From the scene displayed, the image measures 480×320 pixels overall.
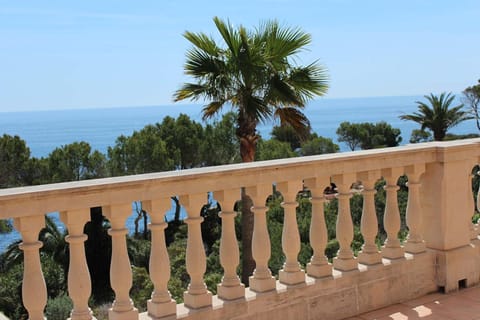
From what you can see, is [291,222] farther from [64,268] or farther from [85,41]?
[85,41]

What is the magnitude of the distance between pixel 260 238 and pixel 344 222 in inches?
25.3

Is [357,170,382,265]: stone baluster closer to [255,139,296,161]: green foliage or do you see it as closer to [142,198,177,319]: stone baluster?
[142,198,177,319]: stone baluster

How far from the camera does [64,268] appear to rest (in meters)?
19.4

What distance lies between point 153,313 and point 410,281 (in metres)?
1.87

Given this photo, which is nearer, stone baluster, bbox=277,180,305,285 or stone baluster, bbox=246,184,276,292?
stone baluster, bbox=246,184,276,292

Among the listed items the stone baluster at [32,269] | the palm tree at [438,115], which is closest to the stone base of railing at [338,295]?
the stone baluster at [32,269]

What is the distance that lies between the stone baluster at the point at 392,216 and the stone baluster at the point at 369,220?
0.35 ft

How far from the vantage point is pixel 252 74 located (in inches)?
619

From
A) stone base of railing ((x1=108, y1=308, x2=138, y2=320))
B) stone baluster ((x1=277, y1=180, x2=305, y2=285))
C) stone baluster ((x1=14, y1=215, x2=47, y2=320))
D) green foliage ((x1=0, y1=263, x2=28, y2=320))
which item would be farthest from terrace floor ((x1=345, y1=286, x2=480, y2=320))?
green foliage ((x1=0, y1=263, x2=28, y2=320))

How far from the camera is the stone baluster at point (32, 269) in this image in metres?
2.57

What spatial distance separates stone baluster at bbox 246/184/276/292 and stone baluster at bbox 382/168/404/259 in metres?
0.93

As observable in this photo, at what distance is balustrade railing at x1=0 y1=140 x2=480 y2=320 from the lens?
8.80 feet

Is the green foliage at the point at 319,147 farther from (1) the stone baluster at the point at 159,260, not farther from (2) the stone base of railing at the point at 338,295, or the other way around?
(1) the stone baluster at the point at 159,260

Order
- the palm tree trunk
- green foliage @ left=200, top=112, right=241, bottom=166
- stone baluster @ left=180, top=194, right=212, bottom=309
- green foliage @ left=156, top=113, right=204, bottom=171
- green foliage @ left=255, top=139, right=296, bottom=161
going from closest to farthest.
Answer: stone baluster @ left=180, top=194, right=212, bottom=309 < the palm tree trunk < green foliage @ left=255, top=139, right=296, bottom=161 < green foliage @ left=156, top=113, right=204, bottom=171 < green foliage @ left=200, top=112, right=241, bottom=166
